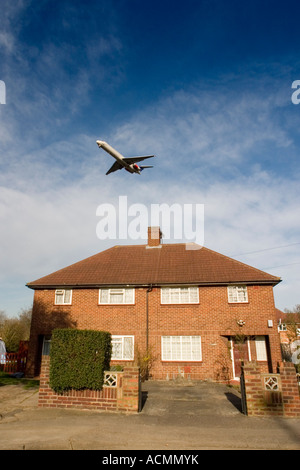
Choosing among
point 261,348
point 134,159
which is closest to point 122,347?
point 261,348

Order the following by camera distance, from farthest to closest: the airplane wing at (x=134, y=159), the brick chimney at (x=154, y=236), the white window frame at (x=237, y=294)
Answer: the brick chimney at (x=154, y=236), the white window frame at (x=237, y=294), the airplane wing at (x=134, y=159)

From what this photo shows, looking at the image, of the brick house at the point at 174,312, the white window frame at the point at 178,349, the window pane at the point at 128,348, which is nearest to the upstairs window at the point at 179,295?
the brick house at the point at 174,312

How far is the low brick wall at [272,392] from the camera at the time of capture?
28.3ft

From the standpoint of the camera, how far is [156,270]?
19594mm

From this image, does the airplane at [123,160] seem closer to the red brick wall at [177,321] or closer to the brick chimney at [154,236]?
the red brick wall at [177,321]

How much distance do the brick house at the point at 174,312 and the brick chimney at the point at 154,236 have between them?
109 inches

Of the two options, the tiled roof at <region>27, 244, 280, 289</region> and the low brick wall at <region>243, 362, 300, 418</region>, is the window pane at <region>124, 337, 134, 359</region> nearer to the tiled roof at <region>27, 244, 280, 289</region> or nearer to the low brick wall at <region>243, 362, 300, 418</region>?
the tiled roof at <region>27, 244, 280, 289</region>

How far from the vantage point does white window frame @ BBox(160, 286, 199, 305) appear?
59.7 feet

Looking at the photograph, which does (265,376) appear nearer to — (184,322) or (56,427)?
(56,427)

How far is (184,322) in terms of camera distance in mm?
17703

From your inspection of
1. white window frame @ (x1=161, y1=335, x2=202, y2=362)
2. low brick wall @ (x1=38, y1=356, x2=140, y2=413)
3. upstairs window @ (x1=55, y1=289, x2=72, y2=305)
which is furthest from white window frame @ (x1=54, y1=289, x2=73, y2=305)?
low brick wall @ (x1=38, y1=356, x2=140, y2=413)

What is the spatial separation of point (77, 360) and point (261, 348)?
1160 centimetres

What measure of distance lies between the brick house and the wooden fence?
1985 mm
